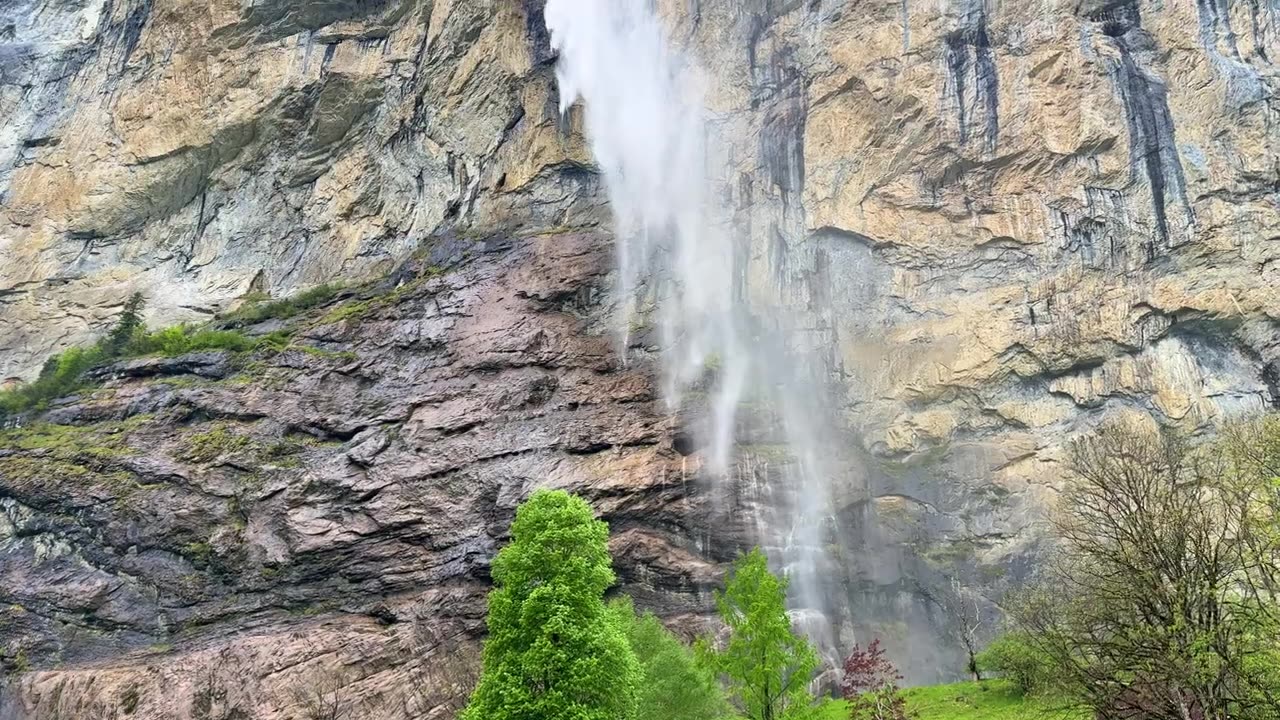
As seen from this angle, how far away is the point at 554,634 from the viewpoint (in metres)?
15.2

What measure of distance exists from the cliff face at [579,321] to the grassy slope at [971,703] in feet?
15.4

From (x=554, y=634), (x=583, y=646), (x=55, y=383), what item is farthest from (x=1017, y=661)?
(x=55, y=383)

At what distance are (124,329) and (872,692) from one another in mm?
37818

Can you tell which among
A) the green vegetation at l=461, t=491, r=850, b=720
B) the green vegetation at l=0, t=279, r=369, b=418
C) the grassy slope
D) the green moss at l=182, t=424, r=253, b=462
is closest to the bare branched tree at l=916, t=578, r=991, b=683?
the grassy slope

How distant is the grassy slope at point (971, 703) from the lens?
64.3ft

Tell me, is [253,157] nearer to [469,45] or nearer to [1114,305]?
[469,45]

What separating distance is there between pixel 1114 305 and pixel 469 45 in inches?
1366

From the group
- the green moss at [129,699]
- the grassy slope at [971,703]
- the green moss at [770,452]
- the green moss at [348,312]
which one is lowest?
the grassy slope at [971,703]

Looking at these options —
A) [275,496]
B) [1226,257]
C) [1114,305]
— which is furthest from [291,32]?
[1226,257]

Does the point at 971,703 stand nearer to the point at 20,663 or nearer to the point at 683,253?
the point at 683,253

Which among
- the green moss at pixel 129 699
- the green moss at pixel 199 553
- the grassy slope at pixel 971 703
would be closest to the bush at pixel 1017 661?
the grassy slope at pixel 971 703

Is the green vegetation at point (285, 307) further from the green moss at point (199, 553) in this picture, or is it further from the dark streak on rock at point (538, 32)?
the dark streak on rock at point (538, 32)

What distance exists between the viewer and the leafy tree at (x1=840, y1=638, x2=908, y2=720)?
19109 millimetres

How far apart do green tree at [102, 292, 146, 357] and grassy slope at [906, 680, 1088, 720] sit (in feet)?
124
